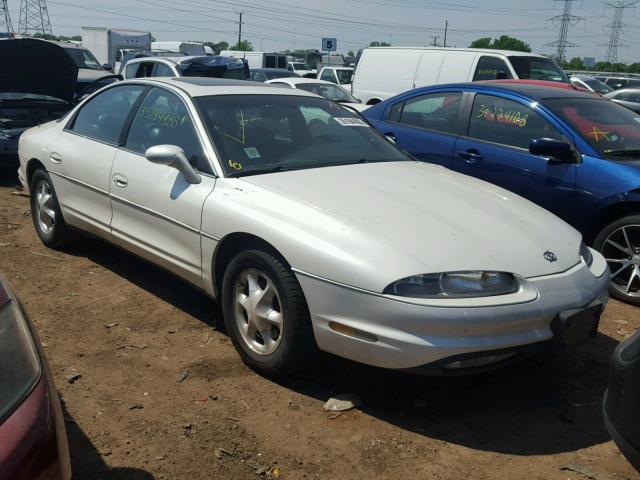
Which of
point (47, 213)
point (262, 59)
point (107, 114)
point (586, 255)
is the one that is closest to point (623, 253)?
point (586, 255)

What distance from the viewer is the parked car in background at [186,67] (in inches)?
451

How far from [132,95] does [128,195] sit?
0.89 metres

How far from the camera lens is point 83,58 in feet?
50.8

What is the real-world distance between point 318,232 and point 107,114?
2.47m

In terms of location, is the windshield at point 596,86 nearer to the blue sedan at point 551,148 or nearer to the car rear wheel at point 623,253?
the blue sedan at point 551,148

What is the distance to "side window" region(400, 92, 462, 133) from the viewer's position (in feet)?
19.4

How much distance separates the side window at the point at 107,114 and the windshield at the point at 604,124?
132 inches

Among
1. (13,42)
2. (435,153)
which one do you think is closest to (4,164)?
(13,42)

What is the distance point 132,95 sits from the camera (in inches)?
183

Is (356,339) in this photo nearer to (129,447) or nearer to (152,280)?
(129,447)

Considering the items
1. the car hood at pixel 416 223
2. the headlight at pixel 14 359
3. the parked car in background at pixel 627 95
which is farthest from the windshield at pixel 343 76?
the headlight at pixel 14 359

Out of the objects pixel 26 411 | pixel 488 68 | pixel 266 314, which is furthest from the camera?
pixel 488 68

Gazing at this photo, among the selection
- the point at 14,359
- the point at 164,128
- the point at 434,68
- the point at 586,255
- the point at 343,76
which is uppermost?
the point at 434,68

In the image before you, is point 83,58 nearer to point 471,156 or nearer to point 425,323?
point 471,156
